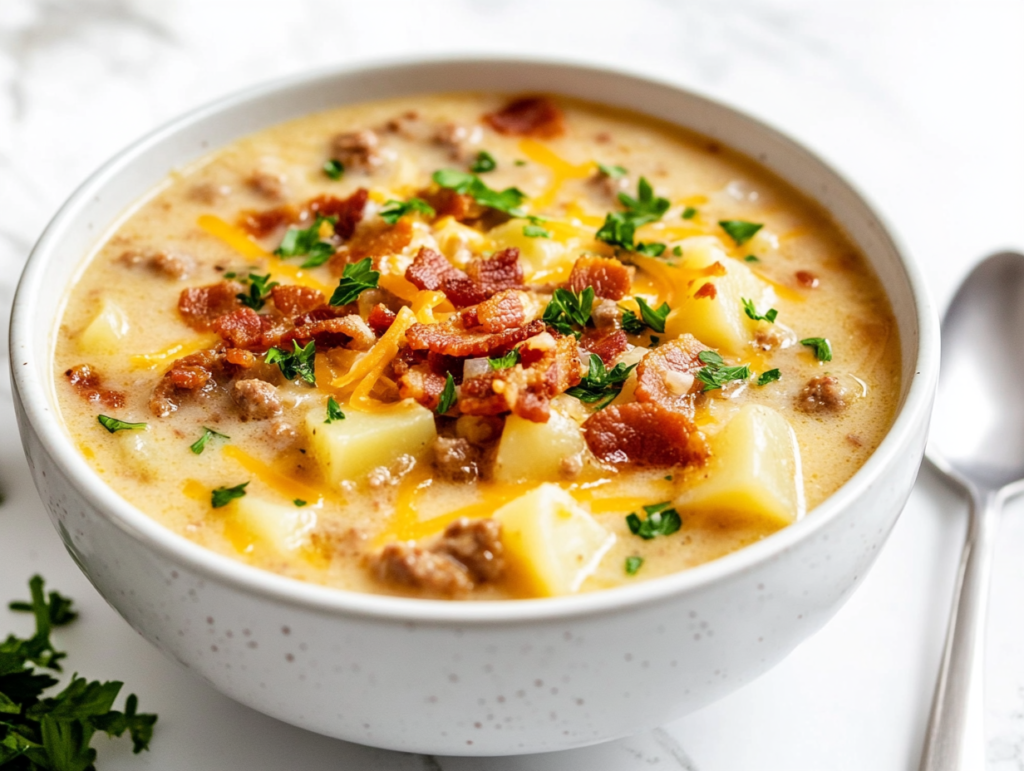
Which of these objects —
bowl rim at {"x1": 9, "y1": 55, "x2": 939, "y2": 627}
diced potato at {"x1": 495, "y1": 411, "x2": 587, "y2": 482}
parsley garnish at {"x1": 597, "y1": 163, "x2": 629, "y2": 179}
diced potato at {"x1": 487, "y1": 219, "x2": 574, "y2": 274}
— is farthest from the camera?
parsley garnish at {"x1": 597, "y1": 163, "x2": 629, "y2": 179}

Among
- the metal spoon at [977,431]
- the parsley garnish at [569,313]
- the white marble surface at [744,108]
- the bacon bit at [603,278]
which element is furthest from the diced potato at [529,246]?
the metal spoon at [977,431]

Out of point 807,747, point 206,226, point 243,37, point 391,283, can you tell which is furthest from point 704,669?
point 243,37

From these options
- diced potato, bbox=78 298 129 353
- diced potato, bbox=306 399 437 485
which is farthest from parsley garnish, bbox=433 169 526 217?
diced potato, bbox=78 298 129 353

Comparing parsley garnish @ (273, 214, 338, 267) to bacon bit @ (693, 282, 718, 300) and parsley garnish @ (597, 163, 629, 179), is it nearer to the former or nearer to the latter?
parsley garnish @ (597, 163, 629, 179)

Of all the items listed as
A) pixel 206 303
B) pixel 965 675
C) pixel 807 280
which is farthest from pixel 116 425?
pixel 965 675

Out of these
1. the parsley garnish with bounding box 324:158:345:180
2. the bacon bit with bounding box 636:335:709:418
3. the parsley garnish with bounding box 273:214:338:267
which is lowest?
the parsley garnish with bounding box 273:214:338:267

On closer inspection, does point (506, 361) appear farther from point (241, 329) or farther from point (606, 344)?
point (241, 329)

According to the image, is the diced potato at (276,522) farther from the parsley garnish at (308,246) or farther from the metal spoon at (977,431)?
the metal spoon at (977,431)
